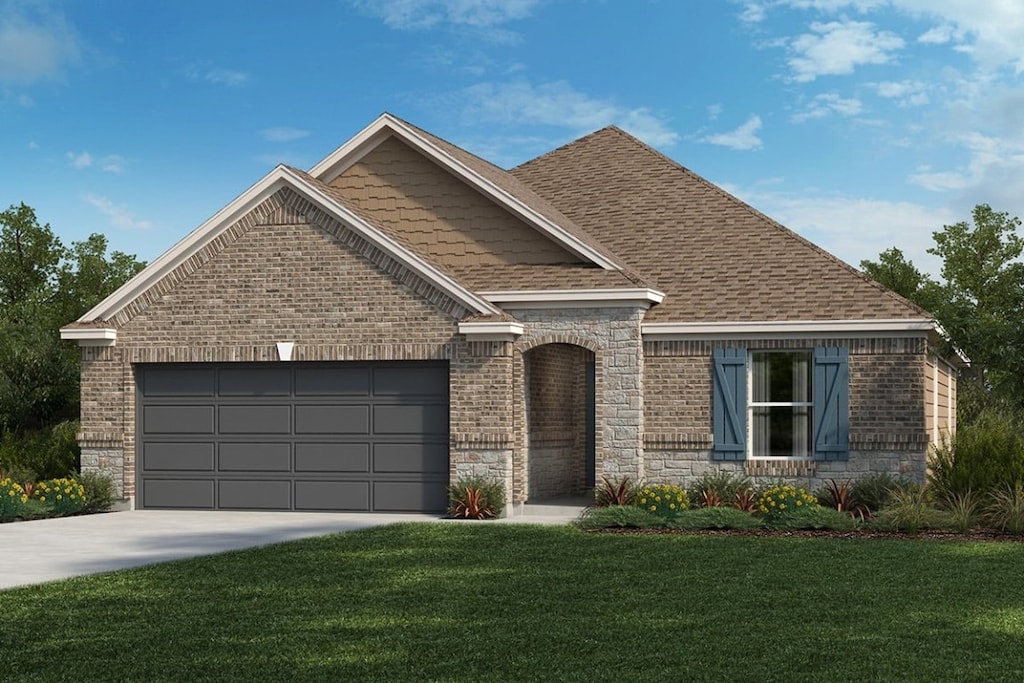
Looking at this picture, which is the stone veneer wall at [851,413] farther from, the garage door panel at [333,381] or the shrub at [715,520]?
the garage door panel at [333,381]

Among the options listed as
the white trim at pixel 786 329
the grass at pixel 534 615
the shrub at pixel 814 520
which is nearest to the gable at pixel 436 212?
the white trim at pixel 786 329

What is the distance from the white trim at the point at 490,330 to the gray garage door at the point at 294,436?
92cm

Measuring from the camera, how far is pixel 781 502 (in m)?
19.8

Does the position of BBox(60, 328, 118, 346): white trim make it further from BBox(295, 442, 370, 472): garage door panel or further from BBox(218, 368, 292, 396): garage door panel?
BBox(295, 442, 370, 472): garage door panel

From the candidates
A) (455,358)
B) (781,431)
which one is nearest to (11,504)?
(455,358)

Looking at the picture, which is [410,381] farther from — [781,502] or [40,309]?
[40,309]

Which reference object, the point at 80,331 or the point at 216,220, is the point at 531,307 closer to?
the point at 216,220

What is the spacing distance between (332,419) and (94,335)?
465 centimetres

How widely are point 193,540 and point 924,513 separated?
10.5m

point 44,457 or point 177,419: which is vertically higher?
point 177,419

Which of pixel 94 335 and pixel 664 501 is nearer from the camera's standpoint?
pixel 664 501

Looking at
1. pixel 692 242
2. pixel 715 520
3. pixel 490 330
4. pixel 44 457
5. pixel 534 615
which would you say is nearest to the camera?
pixel 534 615

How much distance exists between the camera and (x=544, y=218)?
23.0 meters

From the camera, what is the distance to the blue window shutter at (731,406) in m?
22.0
